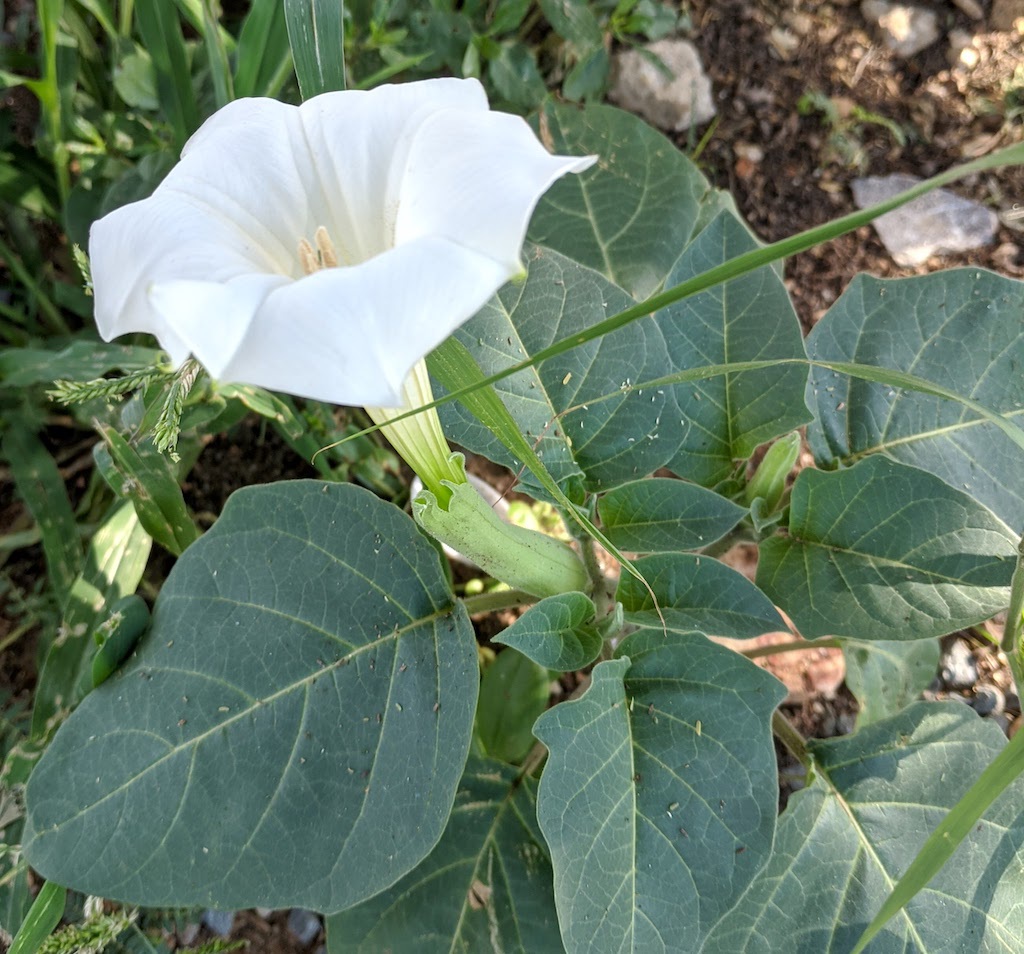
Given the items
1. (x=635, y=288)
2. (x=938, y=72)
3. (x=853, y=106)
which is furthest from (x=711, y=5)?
(x=635, y=288)

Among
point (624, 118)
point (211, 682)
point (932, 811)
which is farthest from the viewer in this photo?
point (624, 118)

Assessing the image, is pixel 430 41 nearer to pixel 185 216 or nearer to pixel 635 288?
pixel 635 288

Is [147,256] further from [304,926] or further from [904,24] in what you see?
[904,24]

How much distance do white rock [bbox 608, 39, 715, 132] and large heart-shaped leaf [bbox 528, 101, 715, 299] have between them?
59 centimetres

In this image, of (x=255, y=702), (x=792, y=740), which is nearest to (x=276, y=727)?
(x=255, y=702)

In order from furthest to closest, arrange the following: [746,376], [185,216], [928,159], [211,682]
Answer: [928,159] < [746,376] < [211,682] < [185,216]

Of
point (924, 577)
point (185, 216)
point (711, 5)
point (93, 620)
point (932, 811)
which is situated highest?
point (185, 216)

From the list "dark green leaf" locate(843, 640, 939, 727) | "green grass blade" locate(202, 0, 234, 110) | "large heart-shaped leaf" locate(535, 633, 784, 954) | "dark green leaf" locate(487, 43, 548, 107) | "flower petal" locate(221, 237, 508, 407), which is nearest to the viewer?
"flower petal" locate(221, 237, 508, 407)

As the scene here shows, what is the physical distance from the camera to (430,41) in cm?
156

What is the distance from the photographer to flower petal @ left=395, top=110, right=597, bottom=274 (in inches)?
22.3

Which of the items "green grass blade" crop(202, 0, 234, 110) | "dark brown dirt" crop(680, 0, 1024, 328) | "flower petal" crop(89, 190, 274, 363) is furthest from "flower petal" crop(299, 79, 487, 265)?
"dark brown dirt" crop(680, 0, 1024, 328)

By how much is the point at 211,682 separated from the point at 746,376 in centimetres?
74

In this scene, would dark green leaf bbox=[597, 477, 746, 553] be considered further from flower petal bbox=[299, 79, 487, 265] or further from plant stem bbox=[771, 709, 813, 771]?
flower petal bbox=[299, 79, 487, 265]

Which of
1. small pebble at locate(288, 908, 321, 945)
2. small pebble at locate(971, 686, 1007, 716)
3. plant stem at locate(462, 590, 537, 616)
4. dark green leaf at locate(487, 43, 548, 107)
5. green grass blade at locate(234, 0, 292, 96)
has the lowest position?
small pebble at locate(971, 686, 1007, 716)
